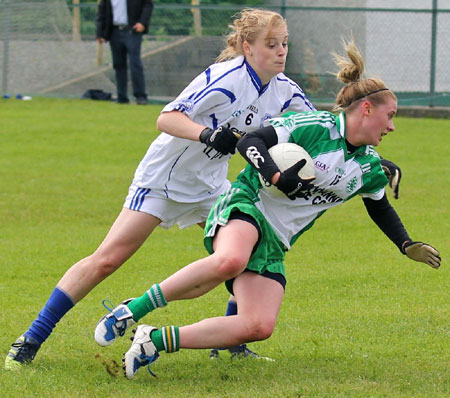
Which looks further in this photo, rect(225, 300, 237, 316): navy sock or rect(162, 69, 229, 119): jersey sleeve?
rect(225, 300, 237, 316): navy sock

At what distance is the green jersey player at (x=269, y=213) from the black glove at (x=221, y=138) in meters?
0.09

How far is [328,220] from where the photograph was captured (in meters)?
10.0

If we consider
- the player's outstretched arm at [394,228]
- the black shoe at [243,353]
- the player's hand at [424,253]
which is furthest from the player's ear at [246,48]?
the black shoe at [243,353]

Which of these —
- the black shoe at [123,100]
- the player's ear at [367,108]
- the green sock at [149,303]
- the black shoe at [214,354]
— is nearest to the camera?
the green sock at [149,303]

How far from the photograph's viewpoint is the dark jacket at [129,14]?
17.8 metres

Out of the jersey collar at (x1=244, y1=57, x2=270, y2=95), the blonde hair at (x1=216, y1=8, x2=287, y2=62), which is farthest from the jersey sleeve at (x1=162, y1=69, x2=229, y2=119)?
the blonde hair at (x1=216, y1=8, x2=287, y2=62)

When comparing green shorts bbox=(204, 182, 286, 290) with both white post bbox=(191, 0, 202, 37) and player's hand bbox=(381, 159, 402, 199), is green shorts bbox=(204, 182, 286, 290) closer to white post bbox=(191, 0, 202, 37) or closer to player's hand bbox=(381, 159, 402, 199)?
player's hand bbox=(381, 159, 402, 199)

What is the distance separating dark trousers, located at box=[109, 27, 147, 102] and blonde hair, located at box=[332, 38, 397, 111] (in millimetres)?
13009

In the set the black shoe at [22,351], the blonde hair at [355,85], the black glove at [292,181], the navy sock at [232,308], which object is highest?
the blonde hair at [355,85]

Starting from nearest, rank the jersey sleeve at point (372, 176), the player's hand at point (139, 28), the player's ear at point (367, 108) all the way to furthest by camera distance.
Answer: the player's ear at point (367, 108)
the jersey sleeve at point (372, 176)
the player's hand at point (139, 28)

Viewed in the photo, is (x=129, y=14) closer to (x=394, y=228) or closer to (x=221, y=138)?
(x=394, y=228)

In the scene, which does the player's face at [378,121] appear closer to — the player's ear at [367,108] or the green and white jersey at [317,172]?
the player's ear at [367,108]

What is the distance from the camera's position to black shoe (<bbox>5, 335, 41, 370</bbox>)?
5.00m

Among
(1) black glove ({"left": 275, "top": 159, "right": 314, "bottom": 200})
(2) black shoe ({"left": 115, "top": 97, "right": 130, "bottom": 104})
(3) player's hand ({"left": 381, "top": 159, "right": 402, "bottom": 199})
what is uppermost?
(1) black glove ({"left": 275, "top": 159, "right": 314, "bottom": 200})
